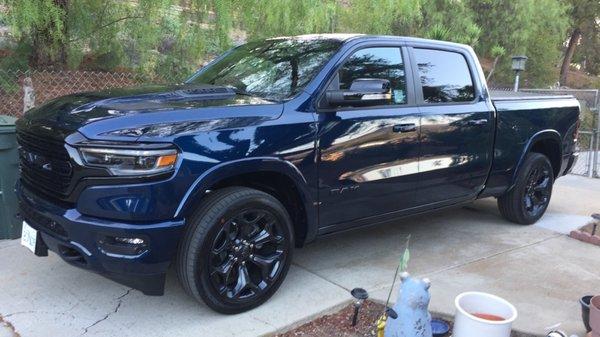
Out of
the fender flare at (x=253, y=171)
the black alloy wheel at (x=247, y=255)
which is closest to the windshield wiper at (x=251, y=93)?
the fender flare at (x=253, y=171)

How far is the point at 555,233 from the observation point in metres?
5.61

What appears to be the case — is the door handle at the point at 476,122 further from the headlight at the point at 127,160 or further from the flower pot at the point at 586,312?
the headlight at the point at 127,160

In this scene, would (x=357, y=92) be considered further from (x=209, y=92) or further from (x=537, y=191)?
(x=537, y=191)

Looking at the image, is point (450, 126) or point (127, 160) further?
point (450, 126)

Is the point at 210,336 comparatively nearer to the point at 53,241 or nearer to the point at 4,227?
the point at 53,241

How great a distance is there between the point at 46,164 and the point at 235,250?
1.27 meters

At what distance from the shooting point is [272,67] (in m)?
4.19

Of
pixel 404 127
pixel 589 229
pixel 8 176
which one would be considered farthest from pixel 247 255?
pixel 589 229

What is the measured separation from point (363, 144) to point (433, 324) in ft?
4.36

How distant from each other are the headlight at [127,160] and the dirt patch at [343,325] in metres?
1.31

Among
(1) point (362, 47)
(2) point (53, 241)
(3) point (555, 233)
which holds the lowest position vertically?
(3) point (555, 233)

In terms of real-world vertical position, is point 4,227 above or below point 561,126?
below

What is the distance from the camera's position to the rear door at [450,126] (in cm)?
446

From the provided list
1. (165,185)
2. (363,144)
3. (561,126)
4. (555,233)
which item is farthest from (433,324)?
(561,126)
